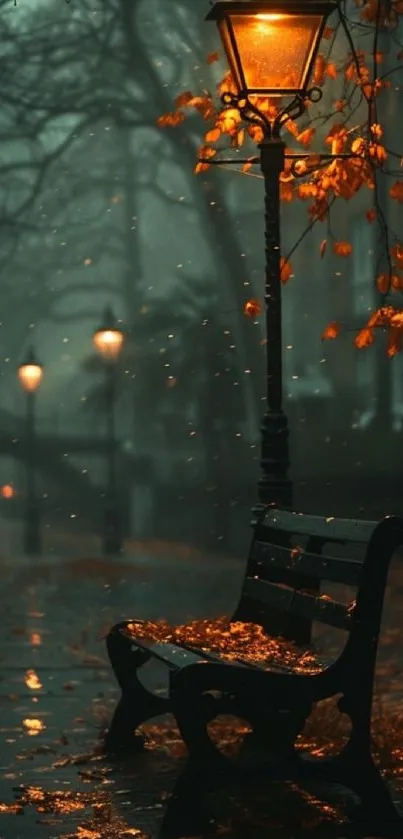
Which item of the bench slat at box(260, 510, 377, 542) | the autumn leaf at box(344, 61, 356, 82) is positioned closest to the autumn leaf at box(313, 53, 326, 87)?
the autumn leaf at box(344, 61, 356, 82)

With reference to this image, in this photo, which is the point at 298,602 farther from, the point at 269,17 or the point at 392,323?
the point at 269,17

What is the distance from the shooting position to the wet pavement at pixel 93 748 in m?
6.83

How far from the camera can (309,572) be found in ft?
25.3

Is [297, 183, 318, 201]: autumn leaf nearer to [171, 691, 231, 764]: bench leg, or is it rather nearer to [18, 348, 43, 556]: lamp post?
[171, 691, 231, 764]: bench leg

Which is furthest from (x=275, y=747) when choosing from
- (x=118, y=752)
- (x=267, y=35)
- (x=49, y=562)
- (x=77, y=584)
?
(x=49, y=562)

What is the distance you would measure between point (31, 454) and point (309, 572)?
106ft

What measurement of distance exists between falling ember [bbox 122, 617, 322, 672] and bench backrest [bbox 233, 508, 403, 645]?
0.42 ft

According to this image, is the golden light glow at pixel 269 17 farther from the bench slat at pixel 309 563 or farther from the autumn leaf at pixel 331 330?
the bench slat at pixel 309 563

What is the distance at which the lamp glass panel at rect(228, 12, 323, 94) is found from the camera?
9.63 metres

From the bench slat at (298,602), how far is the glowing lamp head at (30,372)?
1152 inches

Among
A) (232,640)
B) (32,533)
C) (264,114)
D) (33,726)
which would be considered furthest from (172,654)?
Result: (32,533)

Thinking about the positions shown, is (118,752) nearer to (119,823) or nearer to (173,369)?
(119,823)

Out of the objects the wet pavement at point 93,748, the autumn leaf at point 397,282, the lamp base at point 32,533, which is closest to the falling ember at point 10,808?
the wet pavement at point 93,748

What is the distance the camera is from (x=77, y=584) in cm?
2473
